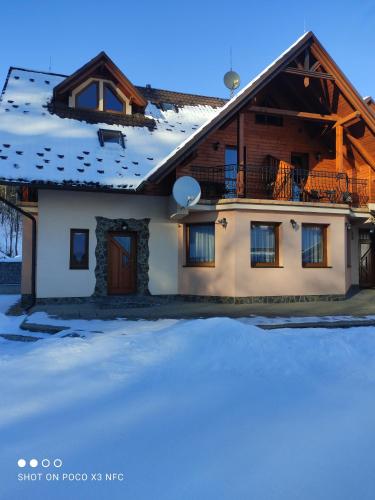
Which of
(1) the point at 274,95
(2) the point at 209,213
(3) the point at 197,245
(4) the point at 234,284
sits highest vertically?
(1) the point at 274,95

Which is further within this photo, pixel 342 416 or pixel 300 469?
pixel 342 416

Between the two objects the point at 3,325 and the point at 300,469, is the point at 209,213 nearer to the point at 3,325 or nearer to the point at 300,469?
the point at 3,325

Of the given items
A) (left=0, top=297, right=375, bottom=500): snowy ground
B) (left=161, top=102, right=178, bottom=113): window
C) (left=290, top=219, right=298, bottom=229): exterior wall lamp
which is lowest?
(left=0, top=297, right=375, bottom=500): snowy ground

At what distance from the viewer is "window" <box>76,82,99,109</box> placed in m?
12.6

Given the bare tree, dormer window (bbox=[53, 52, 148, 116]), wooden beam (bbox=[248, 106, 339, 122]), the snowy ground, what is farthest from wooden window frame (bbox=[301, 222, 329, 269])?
the bare tree

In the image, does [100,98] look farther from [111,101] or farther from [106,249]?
[106,249]

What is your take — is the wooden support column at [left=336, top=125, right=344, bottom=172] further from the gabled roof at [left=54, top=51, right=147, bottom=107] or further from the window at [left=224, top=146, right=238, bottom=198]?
the gabled roof at [left=54, top=51, right=147, bottom=107]

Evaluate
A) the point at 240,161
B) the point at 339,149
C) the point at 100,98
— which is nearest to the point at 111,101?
the point at 100,98

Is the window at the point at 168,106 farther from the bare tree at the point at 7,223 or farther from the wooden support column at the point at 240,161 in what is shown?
the bare tree at the point at 7,223

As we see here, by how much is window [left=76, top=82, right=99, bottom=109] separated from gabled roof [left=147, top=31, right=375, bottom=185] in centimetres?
396

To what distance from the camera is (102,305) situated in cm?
969

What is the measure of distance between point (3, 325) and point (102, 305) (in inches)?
97.0

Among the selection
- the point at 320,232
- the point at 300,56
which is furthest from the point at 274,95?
the point at 320,232

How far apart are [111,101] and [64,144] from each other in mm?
2890
